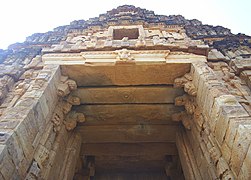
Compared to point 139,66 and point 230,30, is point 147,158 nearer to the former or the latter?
point 139,66

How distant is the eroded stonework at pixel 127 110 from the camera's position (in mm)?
4828

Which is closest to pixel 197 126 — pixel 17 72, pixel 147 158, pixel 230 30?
pixel 147 158

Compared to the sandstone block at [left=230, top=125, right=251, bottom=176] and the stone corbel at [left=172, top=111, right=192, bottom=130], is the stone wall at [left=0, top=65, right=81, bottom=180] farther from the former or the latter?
the sandstone block at [left=230, top=125, right=251, bottom=176]

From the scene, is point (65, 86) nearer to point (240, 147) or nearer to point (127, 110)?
point (127, 110)

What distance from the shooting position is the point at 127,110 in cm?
750

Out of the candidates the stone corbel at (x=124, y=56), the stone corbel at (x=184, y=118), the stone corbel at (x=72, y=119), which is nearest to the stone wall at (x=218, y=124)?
the stone corbel at (x=184, y=118)

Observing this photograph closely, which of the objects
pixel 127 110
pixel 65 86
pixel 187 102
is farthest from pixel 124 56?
pixel 187 102

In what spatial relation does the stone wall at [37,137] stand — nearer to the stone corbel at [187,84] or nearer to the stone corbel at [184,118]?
the stone corbel at [184,118]

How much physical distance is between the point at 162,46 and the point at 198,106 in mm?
2100

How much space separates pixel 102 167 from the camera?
8.92m

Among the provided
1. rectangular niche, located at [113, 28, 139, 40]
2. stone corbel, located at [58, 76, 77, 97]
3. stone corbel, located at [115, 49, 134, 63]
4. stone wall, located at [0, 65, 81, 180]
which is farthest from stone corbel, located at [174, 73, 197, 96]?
rectangular niche, located at [113, 28, 139, 40]

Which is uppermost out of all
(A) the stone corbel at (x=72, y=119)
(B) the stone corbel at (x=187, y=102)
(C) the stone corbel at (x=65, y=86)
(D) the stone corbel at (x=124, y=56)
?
(D) the stone corbel at (x=124, y=56)

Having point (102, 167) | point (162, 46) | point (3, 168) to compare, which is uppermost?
point (162, 46)

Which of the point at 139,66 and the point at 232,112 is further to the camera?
the point at 139,66
